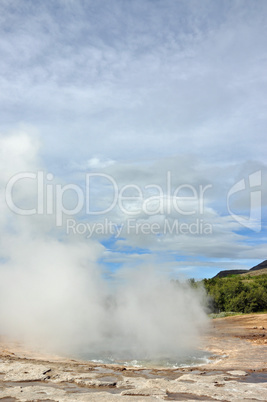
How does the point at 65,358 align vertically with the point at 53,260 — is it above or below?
below

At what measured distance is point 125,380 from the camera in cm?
1117

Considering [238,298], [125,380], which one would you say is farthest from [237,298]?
[125,380]

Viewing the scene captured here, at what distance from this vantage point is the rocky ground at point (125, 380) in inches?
370

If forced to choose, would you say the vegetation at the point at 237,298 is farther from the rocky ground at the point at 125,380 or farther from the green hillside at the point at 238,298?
the rocky ground at the point at 125,380

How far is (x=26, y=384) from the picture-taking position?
34.8 ft

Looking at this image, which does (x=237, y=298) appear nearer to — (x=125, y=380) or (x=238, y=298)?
(x=238, y=298)

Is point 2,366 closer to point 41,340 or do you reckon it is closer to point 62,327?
point 41,340

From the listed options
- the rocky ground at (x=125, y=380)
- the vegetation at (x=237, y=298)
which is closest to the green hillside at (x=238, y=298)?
the vegetation at (x=237, y=298)

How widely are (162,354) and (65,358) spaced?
14.8ft

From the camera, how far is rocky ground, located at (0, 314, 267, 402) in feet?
30.9

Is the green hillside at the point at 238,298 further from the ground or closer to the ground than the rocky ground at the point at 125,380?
closer to the ground

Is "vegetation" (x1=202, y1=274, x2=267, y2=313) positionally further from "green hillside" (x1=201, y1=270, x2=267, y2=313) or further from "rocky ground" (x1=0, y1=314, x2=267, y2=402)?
"rocky ground" (x1=0, y1=314, x2=267, y2=402)

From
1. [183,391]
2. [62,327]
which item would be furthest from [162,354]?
[62,327]

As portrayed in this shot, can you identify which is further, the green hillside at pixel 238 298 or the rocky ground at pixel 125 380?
the green hillside at pixel 238 298
